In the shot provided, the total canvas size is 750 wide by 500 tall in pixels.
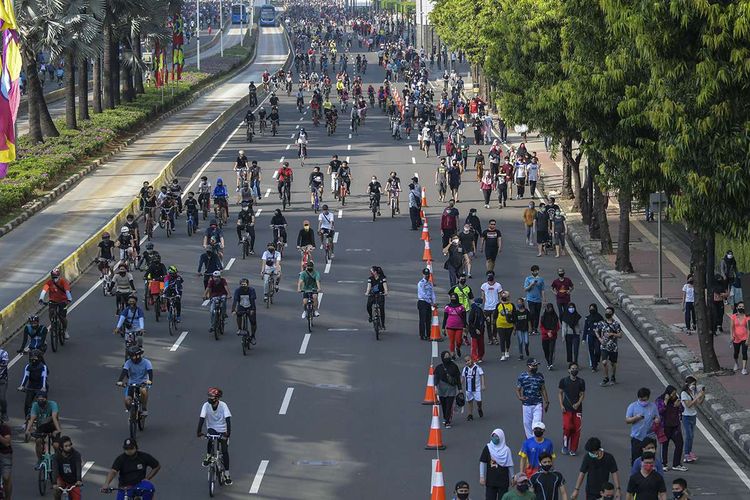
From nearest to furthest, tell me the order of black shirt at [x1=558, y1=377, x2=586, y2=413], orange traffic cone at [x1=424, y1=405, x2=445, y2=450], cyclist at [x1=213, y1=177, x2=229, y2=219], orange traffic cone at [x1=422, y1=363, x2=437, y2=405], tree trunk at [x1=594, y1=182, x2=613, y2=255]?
black shirt at [x1=558, y1=377, x2=586, y2=413], orange traffic cone at [x1=424, y1=405, x2=445, y2=450], orange traffic cone at [x1=422, y1=363, x2=437, y2=405], tree trunk at [x1=594, y1=182, x2=613, y2=255], cyclist at [x1=213, y1=177, x2=229, y2=219]

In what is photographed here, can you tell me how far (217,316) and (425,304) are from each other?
160 inches

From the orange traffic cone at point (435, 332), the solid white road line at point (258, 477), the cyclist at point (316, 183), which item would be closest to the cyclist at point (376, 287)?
the orange traffic cone at point (435, 332)

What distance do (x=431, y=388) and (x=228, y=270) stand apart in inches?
514

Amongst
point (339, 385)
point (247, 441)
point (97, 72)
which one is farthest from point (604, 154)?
point (97, 72)

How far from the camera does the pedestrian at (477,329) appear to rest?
27987mm

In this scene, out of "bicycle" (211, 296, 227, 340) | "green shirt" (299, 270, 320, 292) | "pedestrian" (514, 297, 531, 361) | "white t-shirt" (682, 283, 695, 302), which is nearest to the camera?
"pedestrian" (514, 297, 531, 361)

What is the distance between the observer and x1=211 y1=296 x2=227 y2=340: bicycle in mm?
30703

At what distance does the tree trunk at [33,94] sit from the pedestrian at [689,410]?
40.9 metres

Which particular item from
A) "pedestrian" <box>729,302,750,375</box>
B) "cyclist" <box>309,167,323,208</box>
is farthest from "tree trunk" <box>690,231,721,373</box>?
"cyclist" <box>309,167,323,208</box>

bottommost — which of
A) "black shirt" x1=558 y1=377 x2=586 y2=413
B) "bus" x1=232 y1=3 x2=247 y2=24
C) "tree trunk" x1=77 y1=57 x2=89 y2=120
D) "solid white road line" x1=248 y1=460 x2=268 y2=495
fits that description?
"solid white road line" x1=248 y1=460 x2=268 y2=495

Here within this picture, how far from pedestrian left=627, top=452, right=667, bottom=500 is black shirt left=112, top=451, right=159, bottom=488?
18.7ft

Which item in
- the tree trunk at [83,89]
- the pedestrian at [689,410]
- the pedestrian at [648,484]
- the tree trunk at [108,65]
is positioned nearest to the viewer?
the pedestrian at [648,484]

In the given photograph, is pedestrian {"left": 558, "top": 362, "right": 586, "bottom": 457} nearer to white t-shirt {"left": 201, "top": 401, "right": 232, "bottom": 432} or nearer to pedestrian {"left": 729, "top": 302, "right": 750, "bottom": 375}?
white t-shirt {"left": 201, "top": 401, "right": 232, "bottom": 432}

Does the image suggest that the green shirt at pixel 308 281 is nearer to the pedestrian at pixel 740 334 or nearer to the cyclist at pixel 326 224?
the cyclist at pixel 326 224
